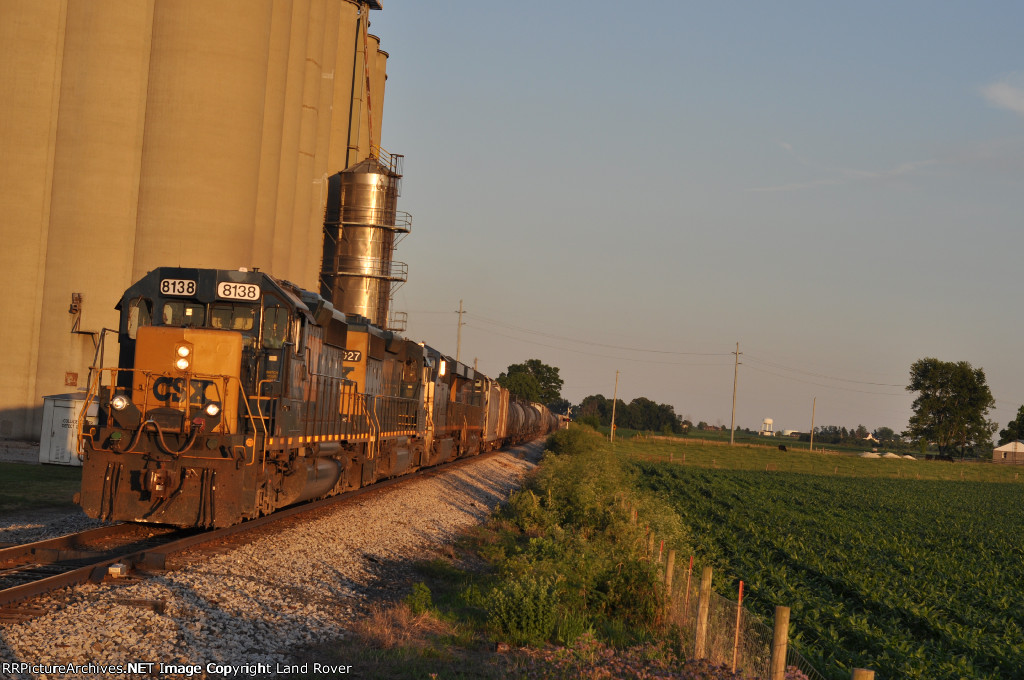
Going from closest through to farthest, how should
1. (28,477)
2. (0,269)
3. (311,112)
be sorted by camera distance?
(28,477)
(0,269)
(311,112)

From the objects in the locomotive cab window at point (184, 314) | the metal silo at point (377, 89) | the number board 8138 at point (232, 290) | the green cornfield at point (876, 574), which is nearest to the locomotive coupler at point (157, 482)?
the locomotive cab window at point (184, 314)

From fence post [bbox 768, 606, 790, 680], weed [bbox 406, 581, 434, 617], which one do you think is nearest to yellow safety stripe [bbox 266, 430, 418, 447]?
weed [bbox 406, 581, 434, 617]

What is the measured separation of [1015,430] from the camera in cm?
14238

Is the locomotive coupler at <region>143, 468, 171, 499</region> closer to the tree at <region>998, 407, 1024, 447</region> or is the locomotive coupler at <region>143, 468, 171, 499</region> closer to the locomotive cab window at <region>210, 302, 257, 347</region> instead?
the locomotive cab window at <region>210, 302, 257, 347</region>

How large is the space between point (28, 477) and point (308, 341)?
1122 centimetres

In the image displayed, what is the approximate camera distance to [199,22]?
3981cm

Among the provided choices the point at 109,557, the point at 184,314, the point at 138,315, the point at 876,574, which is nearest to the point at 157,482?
the point at 109,557

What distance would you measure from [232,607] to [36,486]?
14.2 meters

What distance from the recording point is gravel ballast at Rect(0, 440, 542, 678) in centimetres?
784

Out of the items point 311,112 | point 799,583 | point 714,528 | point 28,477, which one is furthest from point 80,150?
point 799,583

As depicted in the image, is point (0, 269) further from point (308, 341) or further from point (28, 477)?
point (308, 341)

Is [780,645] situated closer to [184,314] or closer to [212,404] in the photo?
[212,404]

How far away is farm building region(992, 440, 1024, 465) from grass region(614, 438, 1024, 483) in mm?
17037

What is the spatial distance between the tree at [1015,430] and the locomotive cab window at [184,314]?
15101 cm
